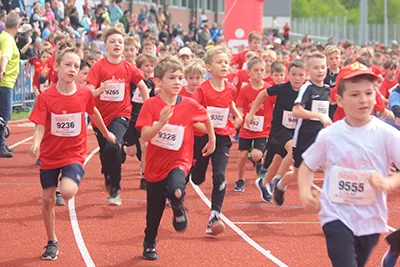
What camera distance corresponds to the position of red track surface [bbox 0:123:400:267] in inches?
319

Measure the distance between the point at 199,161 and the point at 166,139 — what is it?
2032 millimetres

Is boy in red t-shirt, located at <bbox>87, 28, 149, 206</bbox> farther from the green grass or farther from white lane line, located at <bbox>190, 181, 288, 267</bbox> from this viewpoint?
the green grass

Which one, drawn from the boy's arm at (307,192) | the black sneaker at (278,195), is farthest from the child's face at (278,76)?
the boy's arm at (307,192)

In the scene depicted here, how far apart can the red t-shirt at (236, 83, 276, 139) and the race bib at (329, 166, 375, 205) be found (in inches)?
265

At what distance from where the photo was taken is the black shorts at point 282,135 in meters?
10.9

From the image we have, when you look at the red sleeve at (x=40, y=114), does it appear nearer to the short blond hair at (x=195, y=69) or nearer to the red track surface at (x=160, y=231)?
the red track surface at (x=160, y=231)

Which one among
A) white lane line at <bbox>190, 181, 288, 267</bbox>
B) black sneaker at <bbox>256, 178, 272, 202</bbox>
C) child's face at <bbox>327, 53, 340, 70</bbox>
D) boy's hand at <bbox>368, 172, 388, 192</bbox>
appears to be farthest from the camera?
child's face at <bbox>327, 53, 340, 70</bbox>

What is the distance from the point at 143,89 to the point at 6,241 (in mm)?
2712

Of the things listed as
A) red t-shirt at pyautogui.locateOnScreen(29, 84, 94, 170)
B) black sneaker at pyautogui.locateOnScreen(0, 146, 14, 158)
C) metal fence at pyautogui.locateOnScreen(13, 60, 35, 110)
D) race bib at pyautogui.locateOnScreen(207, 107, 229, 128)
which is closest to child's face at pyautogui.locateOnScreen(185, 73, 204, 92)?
race bib at pyautogui.locateOnScreen(207, 107, 229, 128)

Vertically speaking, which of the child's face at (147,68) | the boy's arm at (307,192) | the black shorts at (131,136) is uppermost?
the child's face at (147,68)

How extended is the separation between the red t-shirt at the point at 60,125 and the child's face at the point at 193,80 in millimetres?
2174

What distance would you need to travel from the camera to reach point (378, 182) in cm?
534

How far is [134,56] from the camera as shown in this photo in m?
Result: 12.2

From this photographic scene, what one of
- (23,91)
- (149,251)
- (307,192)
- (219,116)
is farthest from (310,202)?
(23,91)
